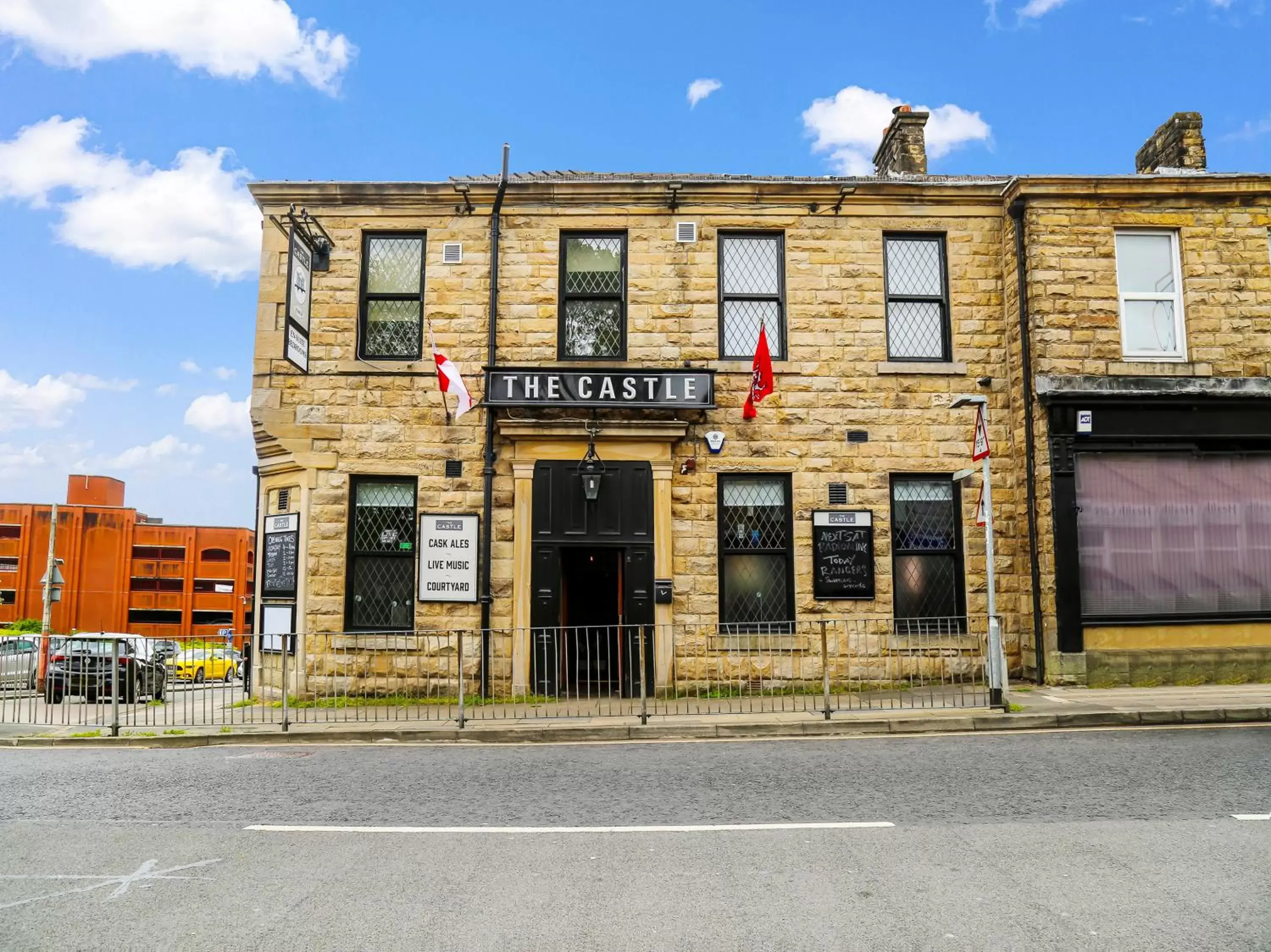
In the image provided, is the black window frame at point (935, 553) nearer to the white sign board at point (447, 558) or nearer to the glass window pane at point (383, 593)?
the white sign board at point (447, 558)

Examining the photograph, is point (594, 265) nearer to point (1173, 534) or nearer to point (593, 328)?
point (593, 328)

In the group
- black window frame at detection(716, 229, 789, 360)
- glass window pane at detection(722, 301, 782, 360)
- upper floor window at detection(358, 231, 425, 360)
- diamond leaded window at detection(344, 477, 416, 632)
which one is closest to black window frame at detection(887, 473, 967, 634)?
black window frame at detection(716, 229, 789, 360)

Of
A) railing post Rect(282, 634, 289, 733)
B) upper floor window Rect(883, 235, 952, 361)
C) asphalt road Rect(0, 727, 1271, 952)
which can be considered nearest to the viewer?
asphalt road Rect(0, 727, 1271, 952)

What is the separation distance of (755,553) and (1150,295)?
7.01 m

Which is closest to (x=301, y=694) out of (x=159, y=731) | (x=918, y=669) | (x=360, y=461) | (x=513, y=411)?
(x=159, y=731)

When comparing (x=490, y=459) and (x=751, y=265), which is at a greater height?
(x=751, y=265)

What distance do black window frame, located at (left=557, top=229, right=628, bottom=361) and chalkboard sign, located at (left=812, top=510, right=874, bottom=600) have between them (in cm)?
397

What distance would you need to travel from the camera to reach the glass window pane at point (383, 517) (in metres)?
14.1

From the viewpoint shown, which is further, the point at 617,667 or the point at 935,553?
the point at 935,553

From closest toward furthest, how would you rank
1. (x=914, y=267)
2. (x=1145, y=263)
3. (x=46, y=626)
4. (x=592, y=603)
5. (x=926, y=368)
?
(x=1145, y=263) < (x=926, y=368) < (x=592, y=603) < (x=914, y=267) < (x=46, y=626)

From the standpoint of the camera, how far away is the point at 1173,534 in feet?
44.5

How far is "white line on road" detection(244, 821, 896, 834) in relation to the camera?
20.2ft

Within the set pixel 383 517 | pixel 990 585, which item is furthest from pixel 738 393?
pixel 383 517

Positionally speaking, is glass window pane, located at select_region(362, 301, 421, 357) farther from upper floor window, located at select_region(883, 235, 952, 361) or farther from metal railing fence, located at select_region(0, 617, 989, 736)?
upper floor window, located at select_region(883, 235, 952, 361)
